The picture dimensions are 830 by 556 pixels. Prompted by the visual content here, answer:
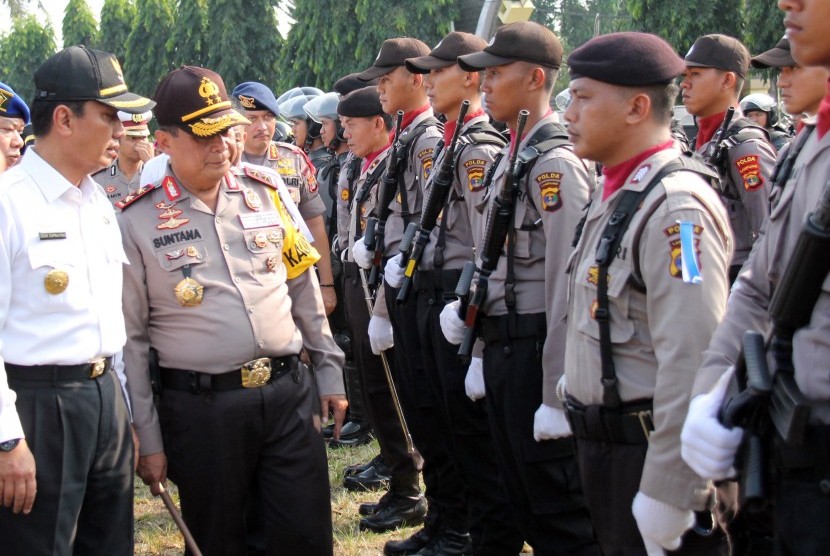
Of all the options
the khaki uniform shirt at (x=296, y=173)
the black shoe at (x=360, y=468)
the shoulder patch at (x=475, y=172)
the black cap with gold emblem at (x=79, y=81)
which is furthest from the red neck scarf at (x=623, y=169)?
the black shoe at (x=360, y=468)

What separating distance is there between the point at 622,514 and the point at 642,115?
1.21 meters

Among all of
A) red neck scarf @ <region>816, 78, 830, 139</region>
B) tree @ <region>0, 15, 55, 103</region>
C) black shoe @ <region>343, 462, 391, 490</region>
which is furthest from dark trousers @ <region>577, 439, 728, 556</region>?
tree @ <region>0, 15, 55, 103</region>

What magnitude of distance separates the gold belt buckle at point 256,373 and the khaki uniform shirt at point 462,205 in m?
1.18

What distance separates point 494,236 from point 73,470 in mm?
1794

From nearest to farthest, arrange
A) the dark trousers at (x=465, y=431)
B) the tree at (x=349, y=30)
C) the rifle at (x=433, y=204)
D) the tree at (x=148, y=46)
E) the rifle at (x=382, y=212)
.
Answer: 1. the dark trousers at (x=465, y=431)
2. the rifle at (x=433, y=204)
3. the rifle at (x=382, y=212)
4. the tree at (x=349, y=30)
5. the tree at (x=148, y=46)

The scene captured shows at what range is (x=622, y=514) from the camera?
3.12m

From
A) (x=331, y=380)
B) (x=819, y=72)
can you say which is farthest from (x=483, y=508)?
(x=819, y=72)

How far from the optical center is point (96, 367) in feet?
11.6

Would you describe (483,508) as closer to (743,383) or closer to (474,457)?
(474,457)

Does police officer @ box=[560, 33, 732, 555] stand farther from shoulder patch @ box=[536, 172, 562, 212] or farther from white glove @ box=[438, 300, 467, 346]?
white glove @ box=[438, 300, 467, 346]

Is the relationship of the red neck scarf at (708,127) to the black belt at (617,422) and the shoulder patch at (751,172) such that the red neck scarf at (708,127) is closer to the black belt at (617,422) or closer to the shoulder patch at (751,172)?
the shoulder patch at (751,172)

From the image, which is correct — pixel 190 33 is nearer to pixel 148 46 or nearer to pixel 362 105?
pixel 148 46

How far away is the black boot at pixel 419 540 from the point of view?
5.44 metres

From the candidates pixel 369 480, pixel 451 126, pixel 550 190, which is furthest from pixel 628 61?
pixel 369 480
